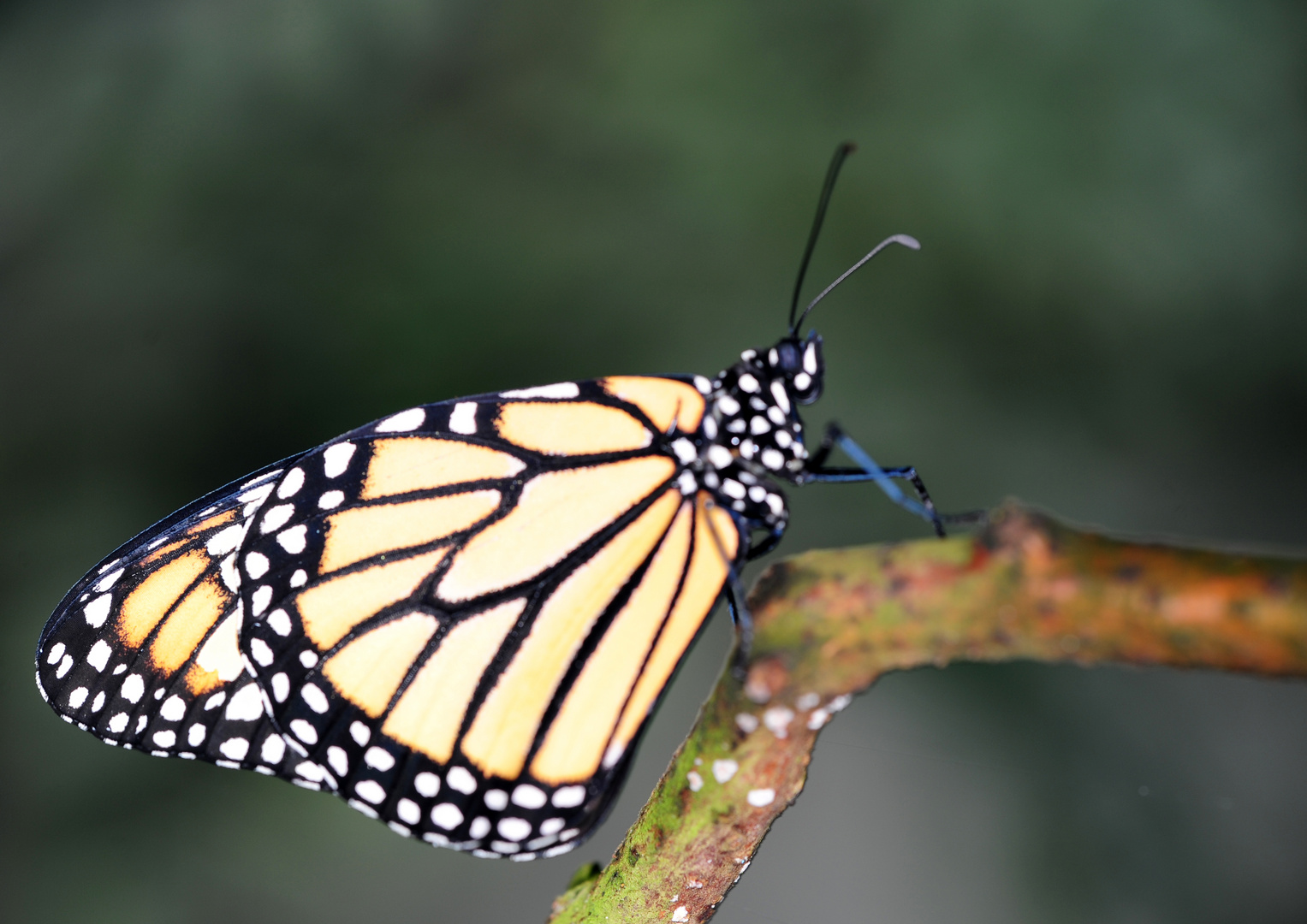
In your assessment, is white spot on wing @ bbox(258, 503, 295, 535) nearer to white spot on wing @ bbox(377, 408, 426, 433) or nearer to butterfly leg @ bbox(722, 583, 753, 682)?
white spot on wing @ bbox(377, 408, 426, 433)

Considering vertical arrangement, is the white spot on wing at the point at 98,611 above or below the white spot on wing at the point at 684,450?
below

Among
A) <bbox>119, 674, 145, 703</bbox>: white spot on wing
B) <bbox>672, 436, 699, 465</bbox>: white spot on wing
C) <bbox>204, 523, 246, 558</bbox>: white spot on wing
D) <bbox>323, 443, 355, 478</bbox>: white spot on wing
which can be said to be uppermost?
<bbox>323, 443, 355, 478</bbox>: white spot on wing

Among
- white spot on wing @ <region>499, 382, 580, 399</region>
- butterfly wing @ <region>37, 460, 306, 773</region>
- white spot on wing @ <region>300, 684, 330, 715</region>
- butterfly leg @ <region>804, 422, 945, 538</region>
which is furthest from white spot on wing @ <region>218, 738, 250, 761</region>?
butterfly leg @ <region>804, 422, 945, 538</region>

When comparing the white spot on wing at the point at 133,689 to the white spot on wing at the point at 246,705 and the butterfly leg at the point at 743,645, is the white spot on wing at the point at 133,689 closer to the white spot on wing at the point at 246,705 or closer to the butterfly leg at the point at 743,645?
the white spot on wing at the point at 246,705

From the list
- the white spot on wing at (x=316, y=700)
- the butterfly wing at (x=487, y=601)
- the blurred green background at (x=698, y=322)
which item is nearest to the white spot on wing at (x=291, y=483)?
the butterfly wing at (x=487, y=601)

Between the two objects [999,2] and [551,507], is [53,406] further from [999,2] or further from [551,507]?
[999,2]

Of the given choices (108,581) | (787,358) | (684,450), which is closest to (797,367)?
(787,358)
